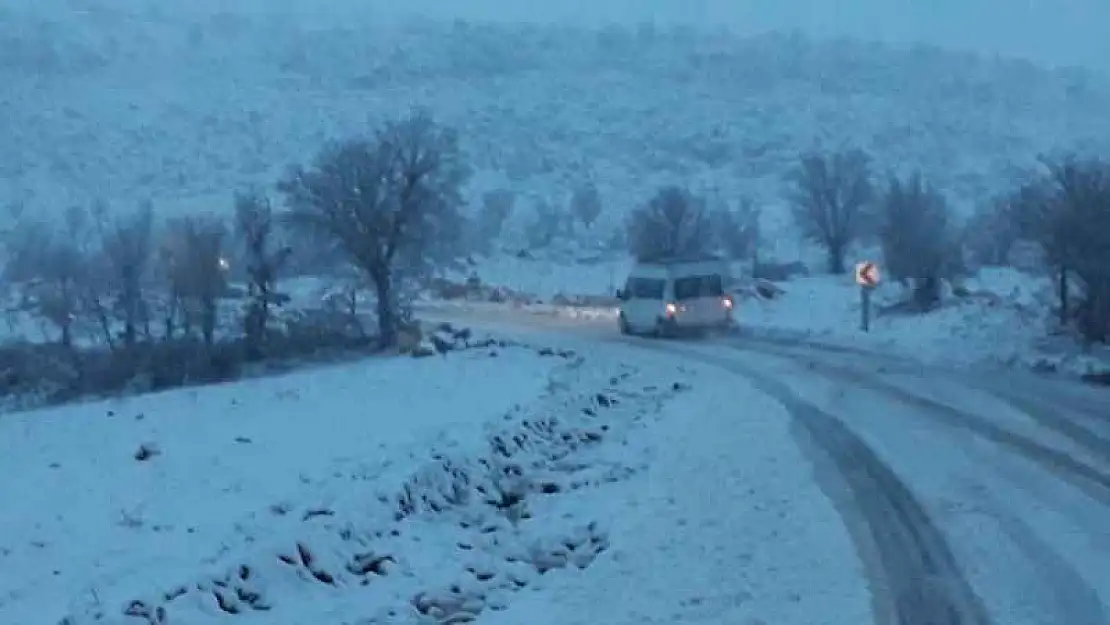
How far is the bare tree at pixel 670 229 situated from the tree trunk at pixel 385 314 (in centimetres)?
2508

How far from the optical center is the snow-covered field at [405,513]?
11453mm

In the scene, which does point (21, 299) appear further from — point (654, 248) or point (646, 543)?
point (646, 543)

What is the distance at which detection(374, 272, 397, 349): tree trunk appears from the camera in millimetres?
43750

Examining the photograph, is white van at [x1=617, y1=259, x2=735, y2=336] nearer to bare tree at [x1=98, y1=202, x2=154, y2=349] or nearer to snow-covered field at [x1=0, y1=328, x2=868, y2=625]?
bare tree at [x1=98, y1=202, x2=154, y2=349]

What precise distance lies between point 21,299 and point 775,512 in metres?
65.2

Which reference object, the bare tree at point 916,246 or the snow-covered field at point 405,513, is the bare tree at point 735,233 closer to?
the bare tree at point 916,246

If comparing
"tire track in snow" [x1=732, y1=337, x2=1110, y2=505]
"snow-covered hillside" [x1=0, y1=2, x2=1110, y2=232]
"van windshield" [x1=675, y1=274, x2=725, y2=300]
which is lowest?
"tire track in snow" [x1=732, y1=337, x2=1110, y2=505]

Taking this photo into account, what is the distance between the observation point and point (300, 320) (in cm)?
4809

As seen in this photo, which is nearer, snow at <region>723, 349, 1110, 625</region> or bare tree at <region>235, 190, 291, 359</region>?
snow at <region>723, 349, 1110, 625</region>

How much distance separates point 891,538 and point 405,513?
15.2 feet

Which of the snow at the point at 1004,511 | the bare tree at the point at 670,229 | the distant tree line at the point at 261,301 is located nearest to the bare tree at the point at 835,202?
the bare tree at the point at 670,229

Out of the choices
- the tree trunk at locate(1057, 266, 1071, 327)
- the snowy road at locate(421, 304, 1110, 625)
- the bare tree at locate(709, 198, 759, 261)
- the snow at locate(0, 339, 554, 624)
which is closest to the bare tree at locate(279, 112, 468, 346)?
the snow at locate(0, 339, 554, 624)

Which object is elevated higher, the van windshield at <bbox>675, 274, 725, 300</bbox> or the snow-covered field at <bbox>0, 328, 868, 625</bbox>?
the van windshield at <bbox>675, 274, 725, 300</bbox>

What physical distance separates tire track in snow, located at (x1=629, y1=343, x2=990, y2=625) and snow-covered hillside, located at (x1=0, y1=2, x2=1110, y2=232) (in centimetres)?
9967
